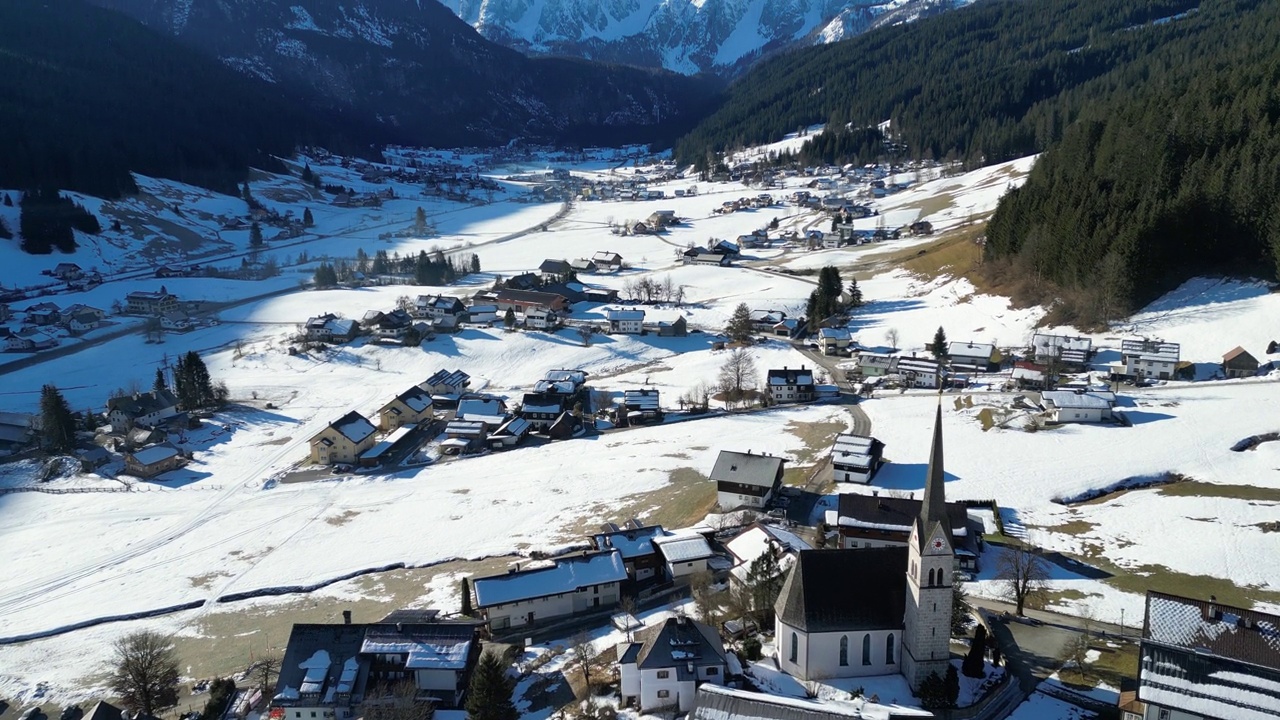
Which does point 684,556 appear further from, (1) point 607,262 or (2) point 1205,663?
(1) point 607,262

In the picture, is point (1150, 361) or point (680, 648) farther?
point (1150, 361)

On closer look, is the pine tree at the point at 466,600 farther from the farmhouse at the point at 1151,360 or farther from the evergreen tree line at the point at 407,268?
the evergreen tree line at the point at 407,268

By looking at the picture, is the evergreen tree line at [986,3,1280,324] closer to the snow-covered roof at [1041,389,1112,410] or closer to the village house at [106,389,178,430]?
the snow-covered roof at [1041,389,1112,410]

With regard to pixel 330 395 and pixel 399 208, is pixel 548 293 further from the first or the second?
pixel 399 208

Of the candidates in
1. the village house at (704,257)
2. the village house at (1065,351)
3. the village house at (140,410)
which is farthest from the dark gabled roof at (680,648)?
the village house at (704,257)

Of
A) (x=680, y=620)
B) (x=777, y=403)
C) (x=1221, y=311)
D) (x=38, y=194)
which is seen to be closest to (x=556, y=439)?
(x=777, y=403)

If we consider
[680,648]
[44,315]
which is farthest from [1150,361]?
[44,315]

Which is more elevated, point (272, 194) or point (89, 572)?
point (272, 194)
